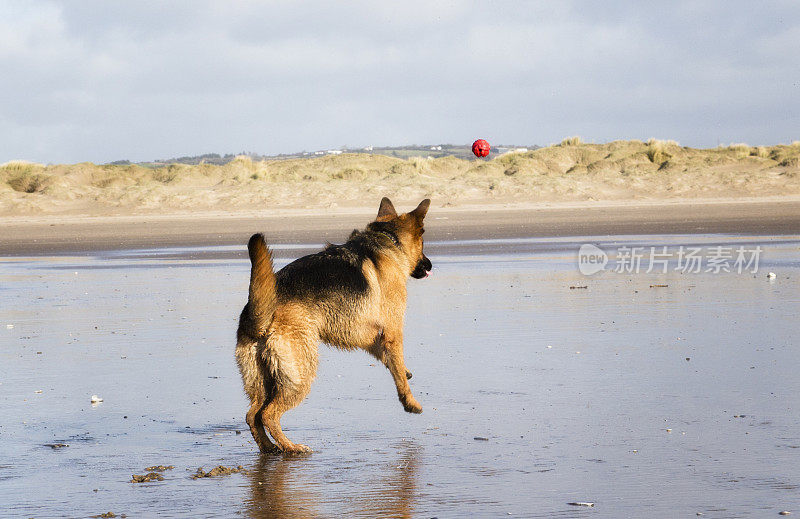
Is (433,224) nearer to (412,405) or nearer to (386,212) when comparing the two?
(386,212)

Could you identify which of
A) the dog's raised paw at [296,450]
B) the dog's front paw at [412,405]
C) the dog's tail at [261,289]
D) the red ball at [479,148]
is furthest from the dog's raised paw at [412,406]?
the red ball at [479,148]

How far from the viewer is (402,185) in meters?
39.3

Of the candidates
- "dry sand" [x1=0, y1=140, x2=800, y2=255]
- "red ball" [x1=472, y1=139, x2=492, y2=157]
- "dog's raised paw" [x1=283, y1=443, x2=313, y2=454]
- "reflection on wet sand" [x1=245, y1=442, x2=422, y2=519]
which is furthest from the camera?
"red ball" [x1=472, y1=139, x2=492, y2=157]

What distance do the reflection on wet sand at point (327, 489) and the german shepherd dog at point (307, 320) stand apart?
0.34 metres

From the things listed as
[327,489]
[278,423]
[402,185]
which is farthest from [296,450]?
[402,185]

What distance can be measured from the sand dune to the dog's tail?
1188 inches

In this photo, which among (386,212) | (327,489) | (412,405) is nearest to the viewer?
(327,489)

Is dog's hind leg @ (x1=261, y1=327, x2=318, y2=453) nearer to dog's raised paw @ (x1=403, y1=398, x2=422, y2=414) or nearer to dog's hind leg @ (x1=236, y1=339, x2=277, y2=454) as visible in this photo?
dog's hind leg @ (x1=236, y1=339, x2=277, y2=454)

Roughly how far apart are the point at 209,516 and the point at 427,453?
4.71 ft

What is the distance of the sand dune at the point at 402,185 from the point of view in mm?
36875

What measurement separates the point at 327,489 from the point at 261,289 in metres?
1.28

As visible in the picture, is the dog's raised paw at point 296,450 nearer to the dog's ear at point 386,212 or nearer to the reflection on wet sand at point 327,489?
the reflection on wet sand at point 327,489

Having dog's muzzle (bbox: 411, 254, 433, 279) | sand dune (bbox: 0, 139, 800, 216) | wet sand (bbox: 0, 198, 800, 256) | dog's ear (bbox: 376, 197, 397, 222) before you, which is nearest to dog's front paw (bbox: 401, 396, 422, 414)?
dog's muzzle (bbox: 411, 254, 433, 279)

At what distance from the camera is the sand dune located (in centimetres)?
3688
